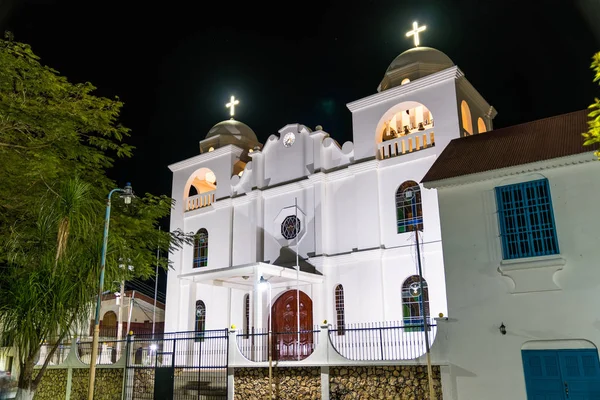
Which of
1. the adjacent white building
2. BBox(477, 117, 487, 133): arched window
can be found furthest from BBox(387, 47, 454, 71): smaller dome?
the adjacent white building

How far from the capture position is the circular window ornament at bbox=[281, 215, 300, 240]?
68.0 ft

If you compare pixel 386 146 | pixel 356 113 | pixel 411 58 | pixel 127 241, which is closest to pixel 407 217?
pixel 386 146

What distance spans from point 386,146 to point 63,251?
39.3ft

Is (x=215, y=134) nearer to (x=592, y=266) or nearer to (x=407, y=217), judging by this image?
(x=407, y=217)

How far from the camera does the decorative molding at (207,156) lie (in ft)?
78.5

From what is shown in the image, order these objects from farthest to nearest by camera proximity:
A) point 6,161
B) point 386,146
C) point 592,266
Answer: point 386,146 < point 6,161 < point 592,266

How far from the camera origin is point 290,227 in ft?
68.8

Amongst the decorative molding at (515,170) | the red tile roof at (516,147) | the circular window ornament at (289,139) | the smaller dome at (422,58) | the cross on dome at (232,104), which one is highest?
the cross on dome at (232,104)

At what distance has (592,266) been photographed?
33.6ft

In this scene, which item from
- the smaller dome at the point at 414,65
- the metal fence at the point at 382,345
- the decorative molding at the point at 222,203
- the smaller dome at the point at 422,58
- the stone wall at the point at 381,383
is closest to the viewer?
the stone wall at the point at 381,383

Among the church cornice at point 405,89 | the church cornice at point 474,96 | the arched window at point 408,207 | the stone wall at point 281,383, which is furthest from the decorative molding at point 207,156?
the stone wall at point 281,383

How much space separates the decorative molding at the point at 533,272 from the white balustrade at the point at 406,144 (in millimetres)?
7880

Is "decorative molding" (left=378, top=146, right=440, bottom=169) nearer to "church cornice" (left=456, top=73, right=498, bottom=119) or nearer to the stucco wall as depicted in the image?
"church cornice" (left=456, top=73, right=498, bottom=119)

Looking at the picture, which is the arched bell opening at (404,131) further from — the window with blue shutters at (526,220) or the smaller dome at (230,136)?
the smaller dome at (230,136)
